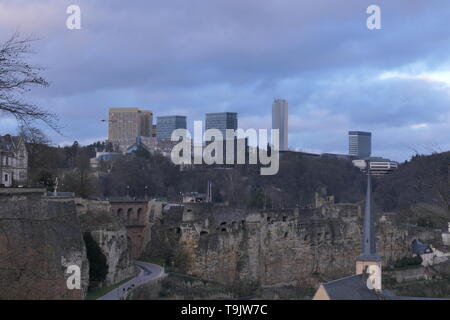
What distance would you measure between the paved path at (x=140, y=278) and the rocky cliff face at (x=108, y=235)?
2.72 feet

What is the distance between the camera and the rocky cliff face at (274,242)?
36.9 meters

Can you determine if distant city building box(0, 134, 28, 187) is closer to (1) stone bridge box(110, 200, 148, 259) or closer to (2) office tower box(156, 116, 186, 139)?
(1) stone bridge box(110, 200, 148, 259)

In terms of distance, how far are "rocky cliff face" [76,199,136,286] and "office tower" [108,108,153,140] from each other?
199 ft

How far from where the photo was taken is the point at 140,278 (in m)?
31.6

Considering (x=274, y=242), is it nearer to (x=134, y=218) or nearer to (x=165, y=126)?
(x=134, y=218)

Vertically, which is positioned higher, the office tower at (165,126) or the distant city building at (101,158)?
the office tower at (165,126)

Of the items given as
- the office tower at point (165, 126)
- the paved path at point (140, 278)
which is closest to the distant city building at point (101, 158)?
the office tower at point (165, 126)

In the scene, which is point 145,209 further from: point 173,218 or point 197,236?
point 197,236

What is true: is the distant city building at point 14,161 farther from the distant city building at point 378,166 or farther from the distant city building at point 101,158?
the distant city building at point 378,166

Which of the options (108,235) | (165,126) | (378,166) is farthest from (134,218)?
(378,166)

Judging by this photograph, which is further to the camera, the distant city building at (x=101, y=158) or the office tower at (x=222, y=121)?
the distant city building at (x=101, y=158)

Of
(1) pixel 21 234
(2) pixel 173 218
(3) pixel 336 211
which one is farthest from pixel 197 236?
(3) pixel 336 211

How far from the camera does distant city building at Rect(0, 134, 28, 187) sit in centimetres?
3547

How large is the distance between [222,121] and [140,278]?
164 ft
